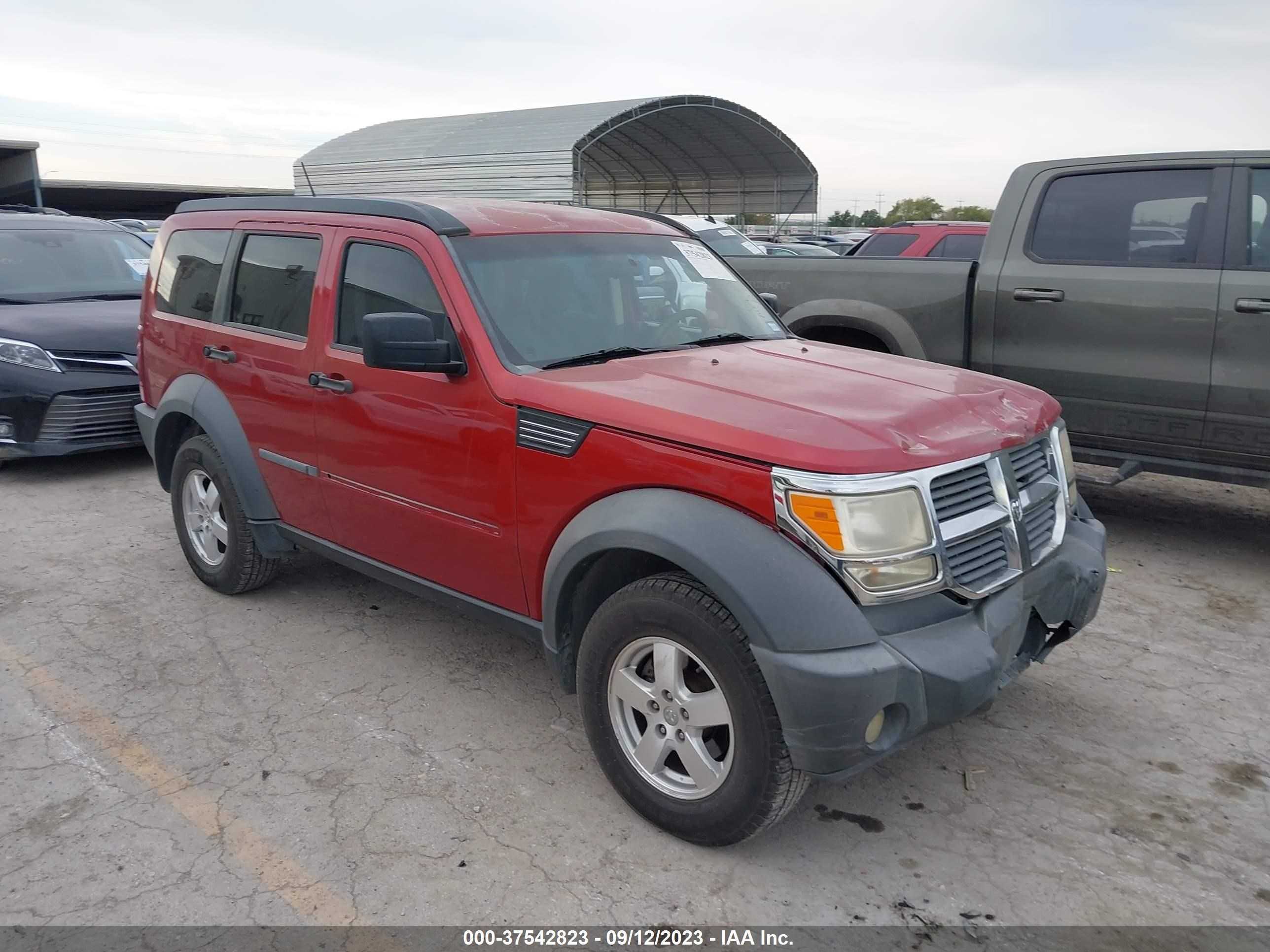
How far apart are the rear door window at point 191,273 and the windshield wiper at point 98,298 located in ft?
10.4

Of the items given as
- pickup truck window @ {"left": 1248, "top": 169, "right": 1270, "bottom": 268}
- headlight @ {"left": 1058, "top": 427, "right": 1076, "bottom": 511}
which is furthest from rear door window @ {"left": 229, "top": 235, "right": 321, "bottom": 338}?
pickup truck window @ {"left": 1248, "top": 169, "right": 1270, "bottom": 268}

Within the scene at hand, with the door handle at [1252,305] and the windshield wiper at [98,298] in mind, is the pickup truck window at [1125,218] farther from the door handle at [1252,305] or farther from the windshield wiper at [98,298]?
the windshield wiper at [98,298]

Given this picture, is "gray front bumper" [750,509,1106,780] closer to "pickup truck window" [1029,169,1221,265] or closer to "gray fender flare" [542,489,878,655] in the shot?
"gray fender flare" [542,489,878,655]

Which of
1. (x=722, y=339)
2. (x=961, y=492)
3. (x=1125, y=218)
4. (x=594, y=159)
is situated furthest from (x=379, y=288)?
(x=594, y=159)

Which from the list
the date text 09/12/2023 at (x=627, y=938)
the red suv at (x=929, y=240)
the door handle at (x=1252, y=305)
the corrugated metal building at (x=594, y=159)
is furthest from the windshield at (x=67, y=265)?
the corrugated metal building at (x=594, y=159)

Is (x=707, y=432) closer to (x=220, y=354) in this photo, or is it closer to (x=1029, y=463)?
(x=1029, y=463)

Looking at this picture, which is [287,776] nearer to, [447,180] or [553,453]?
[553,453]

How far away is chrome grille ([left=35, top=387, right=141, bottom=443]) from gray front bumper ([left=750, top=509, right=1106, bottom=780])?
19.3ft

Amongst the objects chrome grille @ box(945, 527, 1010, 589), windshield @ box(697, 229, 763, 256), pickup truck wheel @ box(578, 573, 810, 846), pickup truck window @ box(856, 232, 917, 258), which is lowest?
pickup truck wheel @ box(578, 573, 810, 846)

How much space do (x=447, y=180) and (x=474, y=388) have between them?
2723cm

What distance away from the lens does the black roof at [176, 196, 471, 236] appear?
3.79 metres

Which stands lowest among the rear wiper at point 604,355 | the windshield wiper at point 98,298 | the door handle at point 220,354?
the door handle at point 220,354

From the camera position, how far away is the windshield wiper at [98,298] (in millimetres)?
7848

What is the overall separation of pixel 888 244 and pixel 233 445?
807 centimetres
